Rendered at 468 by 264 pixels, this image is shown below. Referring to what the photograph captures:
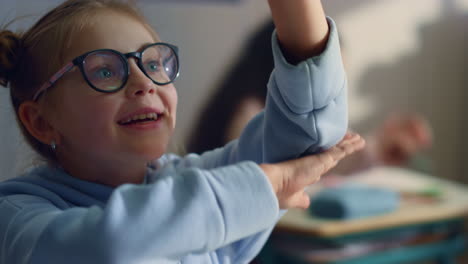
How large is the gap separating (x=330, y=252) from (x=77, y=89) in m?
Result: 1.07

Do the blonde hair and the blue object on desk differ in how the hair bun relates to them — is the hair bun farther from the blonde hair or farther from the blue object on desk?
the blue object on desk

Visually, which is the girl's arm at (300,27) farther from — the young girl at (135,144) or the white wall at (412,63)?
the white wall at (412,63)

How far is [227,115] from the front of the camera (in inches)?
55.8

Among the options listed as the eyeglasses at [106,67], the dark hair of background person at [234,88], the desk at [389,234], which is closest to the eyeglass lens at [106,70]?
the eyeglasses at [106,67]

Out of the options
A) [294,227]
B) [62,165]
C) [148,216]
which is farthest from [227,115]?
[148,216]

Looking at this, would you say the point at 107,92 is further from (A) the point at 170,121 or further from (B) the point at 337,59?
(B) the point at 337,59

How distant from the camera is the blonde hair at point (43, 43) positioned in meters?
0.44

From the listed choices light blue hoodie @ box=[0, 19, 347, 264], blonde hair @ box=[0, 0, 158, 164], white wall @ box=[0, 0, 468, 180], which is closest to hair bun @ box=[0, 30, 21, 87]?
blonde hair @ box=[0, 0, 158, 164]

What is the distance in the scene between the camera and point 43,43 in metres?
0.46

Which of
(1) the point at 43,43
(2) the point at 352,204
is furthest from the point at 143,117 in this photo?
(2) the point at 352,204

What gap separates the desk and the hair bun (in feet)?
2.98

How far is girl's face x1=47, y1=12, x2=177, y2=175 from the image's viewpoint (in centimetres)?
41

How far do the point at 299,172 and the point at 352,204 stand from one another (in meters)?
1.04

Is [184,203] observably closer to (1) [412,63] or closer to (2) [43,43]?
(2) [43,43]
